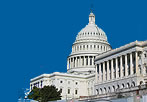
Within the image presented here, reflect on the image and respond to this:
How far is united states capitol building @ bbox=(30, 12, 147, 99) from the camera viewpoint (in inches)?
4818

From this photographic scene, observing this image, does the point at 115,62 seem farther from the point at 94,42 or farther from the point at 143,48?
the point at 94,42

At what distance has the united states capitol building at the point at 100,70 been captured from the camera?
122m

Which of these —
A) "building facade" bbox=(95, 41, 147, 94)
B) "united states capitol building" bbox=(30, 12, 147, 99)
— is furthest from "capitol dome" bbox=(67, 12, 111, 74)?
"building facade" bbox=(95, 41, 147, 94)

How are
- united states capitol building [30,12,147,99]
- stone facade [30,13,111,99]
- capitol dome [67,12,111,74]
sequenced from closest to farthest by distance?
united states capitol building [30,12,147,99] → stone facade [30,13,111,99] → capitol dome [67,12,111,74]

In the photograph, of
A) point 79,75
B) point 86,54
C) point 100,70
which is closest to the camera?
point 100,70

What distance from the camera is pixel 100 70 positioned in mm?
145000

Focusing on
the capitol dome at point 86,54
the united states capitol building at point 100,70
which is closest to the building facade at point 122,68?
the united states capitol building at point 100,70

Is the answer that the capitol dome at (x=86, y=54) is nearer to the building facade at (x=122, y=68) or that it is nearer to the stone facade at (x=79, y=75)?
the stone facade at (x=79, y=75)

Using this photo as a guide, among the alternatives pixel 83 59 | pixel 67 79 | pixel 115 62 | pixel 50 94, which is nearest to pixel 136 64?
pixel 115 62

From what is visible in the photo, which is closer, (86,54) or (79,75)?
(79,75)

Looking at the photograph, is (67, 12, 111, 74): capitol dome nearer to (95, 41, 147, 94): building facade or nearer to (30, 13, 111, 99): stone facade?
(30, 13, 111, 99): stone facade

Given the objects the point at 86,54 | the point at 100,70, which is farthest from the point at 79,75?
the point at 100,70

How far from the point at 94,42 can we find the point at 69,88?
1392 inches

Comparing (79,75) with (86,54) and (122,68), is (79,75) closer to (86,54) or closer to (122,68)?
(86,54)
